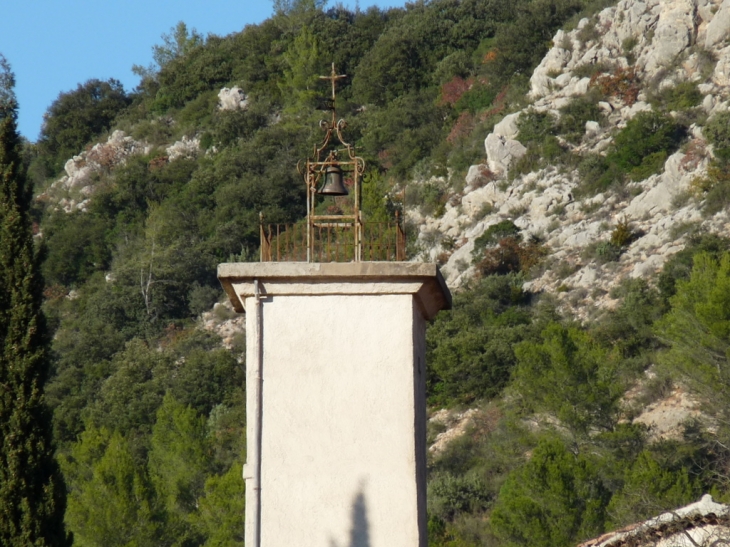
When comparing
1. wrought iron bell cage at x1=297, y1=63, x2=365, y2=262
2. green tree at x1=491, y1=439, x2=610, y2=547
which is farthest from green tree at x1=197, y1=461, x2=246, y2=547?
wrought iron bell cage at x1=297, y1=63, x2=365, y2=262

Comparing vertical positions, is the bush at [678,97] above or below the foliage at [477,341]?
above

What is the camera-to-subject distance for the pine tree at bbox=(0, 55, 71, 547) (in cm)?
1099

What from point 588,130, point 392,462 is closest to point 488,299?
point 588,130

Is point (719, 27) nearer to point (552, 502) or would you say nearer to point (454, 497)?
point (454, 497)

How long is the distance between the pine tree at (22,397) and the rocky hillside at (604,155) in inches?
957

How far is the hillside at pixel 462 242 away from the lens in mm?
25062

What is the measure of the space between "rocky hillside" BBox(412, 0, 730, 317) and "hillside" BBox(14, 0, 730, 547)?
4.2 inches

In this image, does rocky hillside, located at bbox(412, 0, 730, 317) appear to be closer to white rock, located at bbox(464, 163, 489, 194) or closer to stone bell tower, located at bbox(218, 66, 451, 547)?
white rock, located at bbox(464, 163, 489, 194)

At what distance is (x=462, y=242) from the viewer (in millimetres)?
41406

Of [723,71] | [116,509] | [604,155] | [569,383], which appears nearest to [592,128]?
[604,155]

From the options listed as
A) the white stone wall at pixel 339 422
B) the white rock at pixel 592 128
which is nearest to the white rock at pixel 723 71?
the white rock at pixel 592 128

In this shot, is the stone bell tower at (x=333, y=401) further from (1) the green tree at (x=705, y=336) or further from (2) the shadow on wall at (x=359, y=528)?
(1) the green tree at (x=705, y=336)

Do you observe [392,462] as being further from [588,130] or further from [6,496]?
[588,130]

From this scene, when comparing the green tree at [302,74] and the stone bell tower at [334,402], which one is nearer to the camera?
the stone bell tower at [334,402]
